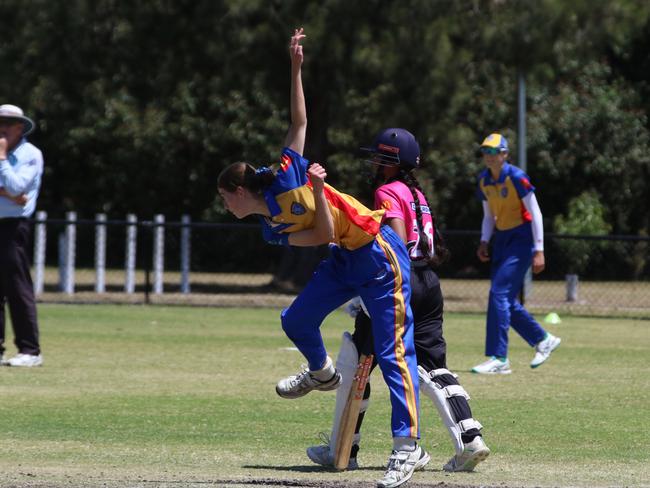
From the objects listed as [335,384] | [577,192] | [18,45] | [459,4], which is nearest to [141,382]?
[335,384]

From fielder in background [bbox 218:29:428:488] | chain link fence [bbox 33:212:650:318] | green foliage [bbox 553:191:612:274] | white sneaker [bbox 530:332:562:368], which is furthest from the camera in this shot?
green foliage [bbox 553:191:612:274]

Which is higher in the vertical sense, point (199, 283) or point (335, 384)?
point (335, 384)

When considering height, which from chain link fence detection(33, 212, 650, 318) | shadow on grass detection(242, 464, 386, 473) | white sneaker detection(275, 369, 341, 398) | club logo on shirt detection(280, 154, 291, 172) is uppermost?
club logo on shirt detection(280, 154, 291, 172)

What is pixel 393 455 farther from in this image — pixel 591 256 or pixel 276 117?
pixel 276 117

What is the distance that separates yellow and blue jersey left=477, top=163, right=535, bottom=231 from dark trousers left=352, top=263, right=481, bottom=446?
4983 millimetres

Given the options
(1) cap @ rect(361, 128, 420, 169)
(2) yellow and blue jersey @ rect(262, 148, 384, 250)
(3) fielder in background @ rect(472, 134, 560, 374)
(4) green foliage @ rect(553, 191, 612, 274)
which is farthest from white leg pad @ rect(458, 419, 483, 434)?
(4) green foliage @ rect(553, 191, 612, 274)

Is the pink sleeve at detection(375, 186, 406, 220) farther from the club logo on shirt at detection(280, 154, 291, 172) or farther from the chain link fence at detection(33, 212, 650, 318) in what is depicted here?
the chain link fence at detection(33, 212, 650, 318)

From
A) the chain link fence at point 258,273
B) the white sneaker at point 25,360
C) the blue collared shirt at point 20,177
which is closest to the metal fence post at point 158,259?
the chain link fence at point 258,273

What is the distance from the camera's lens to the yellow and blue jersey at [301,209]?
23.0ft

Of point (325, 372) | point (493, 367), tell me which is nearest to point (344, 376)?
point (325, 372)

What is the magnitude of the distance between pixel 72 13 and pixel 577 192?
45.4 ft

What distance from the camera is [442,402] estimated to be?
25.1ft

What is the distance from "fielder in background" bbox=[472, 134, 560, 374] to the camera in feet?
41.8

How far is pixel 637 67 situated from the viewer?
3453 cm
